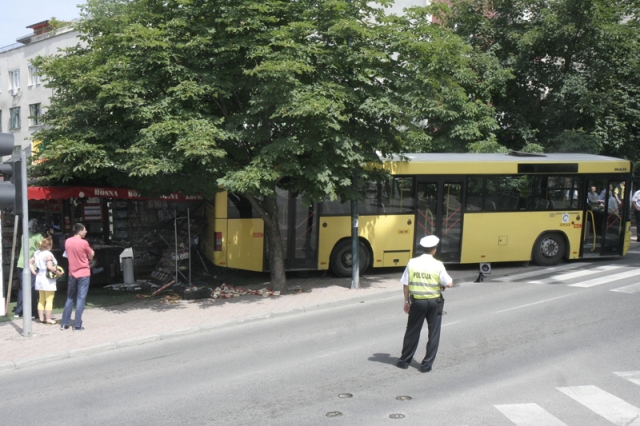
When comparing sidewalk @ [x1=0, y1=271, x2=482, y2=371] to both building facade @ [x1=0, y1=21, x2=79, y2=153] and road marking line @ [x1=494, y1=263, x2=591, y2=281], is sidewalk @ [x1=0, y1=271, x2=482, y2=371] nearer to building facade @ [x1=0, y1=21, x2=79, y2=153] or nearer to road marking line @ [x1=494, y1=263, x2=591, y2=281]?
road marking line @ [x1=494, y1=263, x2=591, y2=281]

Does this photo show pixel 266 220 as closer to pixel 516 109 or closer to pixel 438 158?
pixel 438 158

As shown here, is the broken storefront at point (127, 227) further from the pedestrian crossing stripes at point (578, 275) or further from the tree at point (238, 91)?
the pedestrian crossing stripes at point (578, 275)

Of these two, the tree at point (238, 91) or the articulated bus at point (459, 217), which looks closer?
the tree at point (238, 91)

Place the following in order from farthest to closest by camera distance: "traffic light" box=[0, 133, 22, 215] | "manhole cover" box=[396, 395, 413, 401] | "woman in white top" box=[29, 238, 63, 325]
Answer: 1. "woman in white top" box=[29, 238, 63, 325]
2. "traffic light" box=[0, 133, 22, 215]
3. "manhole cover" box=[396, 395, 413, 401]

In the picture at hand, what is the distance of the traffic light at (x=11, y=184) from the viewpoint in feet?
32.1

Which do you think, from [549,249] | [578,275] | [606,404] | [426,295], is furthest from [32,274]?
[549,249]

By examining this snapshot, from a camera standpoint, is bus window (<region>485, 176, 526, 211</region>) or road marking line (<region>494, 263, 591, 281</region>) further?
A: bus window (<region>485, 176, 526, 211</region>)

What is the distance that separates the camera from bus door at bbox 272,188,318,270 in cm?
1538

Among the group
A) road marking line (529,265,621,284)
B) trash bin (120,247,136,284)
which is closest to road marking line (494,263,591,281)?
road marking line (529,265,621,284)

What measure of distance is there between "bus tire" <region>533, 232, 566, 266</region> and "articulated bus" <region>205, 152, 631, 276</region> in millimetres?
27

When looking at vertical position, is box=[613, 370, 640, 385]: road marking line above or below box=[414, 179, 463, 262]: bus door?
below

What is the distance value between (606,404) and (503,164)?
10.4 meters

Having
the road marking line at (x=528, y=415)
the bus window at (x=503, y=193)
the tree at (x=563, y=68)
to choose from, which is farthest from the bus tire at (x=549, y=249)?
the road marking line at (x=528, y=415)

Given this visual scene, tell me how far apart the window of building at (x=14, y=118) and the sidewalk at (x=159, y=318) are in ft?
144
